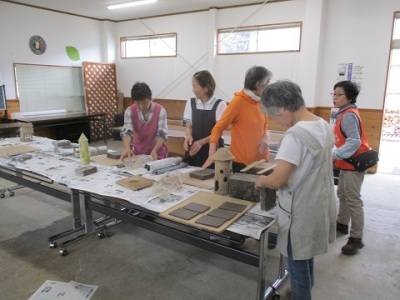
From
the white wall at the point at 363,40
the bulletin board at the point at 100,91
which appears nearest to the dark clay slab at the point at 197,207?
the white wall at the point at 363,40

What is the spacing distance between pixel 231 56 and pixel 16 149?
4.22 meters

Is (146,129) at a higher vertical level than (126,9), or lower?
lower

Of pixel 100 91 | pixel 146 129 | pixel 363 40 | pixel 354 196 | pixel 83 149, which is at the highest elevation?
pixel 363 40

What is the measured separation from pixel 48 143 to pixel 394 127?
8212mm

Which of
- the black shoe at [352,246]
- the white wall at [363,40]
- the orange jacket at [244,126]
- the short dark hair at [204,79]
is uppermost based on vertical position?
the white wall at [363,40]

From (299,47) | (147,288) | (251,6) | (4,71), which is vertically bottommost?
(147,288)

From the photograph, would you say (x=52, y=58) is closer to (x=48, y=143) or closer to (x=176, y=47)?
(x=176, y=47)

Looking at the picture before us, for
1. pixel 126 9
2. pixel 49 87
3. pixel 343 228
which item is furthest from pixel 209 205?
pixel 49 87

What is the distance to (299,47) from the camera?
5.21 meters

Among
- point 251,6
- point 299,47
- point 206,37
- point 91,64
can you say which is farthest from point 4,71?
point 299,47

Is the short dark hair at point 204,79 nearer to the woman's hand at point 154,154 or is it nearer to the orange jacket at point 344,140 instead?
the woman's hand at point 154,154

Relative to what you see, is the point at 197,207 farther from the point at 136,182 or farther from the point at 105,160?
the point at 105,160

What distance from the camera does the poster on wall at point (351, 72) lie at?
4.83 metres

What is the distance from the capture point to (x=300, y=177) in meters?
1.25
